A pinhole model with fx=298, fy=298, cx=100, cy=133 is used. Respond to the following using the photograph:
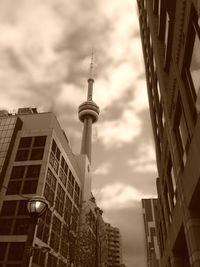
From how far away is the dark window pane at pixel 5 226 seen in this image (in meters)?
52.8

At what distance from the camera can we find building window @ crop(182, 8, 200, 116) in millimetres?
11750

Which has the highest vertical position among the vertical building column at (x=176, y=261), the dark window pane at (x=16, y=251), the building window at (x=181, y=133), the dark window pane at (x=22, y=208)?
the dark window pane at (x=22, y=208)

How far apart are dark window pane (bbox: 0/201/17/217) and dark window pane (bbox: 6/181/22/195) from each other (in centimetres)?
218

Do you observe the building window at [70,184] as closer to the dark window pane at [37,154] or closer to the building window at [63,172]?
the building window at [63,172]

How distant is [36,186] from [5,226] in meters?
8.86

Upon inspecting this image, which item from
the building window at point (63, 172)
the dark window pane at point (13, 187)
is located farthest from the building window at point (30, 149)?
the building window at point (63, 172)

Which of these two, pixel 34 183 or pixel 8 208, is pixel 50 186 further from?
pixel 8 208

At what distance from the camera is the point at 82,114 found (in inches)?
6265

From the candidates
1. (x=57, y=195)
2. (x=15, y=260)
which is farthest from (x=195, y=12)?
(x=57, y=195)

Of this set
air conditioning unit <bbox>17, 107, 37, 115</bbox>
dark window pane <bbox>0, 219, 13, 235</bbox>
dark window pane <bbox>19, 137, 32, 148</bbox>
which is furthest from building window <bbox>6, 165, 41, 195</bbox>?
air conditioning unit <bbox>17, 107, 37, 115</bbox>

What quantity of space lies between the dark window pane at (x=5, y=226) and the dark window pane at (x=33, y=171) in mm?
9372

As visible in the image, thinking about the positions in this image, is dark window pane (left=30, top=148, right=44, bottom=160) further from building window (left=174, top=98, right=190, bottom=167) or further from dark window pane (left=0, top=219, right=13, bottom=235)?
building window (left=174, top=98, right=190, bottom=167)

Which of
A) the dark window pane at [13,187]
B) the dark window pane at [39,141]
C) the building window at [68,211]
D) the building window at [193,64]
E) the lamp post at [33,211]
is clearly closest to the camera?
the lamp post at [33,211]

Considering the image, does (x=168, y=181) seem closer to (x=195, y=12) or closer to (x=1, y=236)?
(x=195, y=12)
